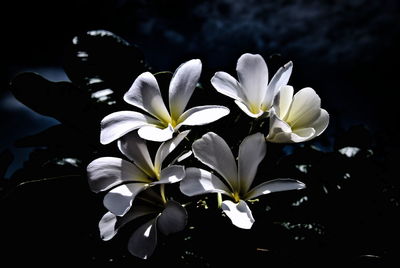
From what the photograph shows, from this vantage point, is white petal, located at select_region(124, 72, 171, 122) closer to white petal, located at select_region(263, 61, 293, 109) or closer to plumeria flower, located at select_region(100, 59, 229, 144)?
plumeria flower, located at select_region(100, 59, 229, 144)

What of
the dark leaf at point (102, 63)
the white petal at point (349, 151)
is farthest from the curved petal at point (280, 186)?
the white petal at point (349, 151)

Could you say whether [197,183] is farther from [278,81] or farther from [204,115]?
[278,81]

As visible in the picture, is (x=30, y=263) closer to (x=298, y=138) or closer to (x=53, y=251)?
(x=53, y=251)

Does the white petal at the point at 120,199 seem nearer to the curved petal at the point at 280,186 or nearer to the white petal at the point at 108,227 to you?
the white petal at the point at 108,227

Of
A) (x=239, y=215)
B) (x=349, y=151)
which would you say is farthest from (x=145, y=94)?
(x=349, y=151)

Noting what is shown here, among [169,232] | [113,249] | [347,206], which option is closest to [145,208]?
[169,232]

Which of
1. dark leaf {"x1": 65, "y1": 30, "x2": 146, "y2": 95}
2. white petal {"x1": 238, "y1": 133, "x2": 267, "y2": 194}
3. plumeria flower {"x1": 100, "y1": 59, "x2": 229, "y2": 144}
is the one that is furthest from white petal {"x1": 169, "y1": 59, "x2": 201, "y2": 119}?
dark leaf {"x1": 65, "y1": 30, "x2": 146, "y2": 95}
